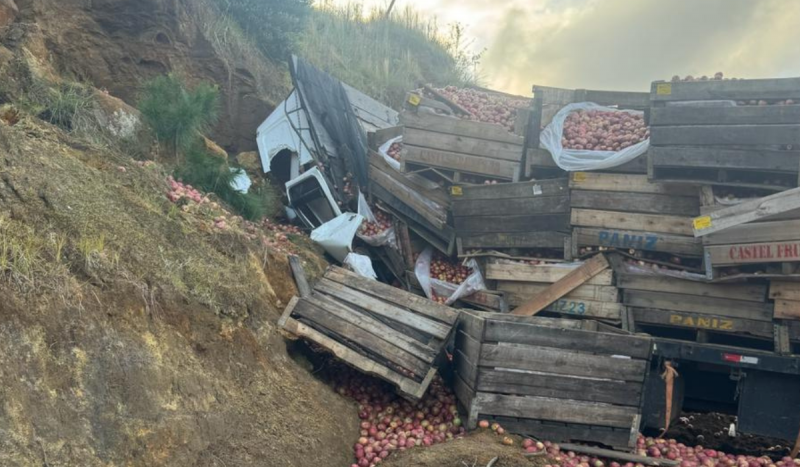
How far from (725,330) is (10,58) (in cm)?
691

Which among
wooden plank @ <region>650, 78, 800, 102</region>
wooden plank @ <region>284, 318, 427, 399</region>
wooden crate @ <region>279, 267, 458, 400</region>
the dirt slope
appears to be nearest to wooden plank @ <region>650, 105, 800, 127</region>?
wooden plank @ <region>650, 78, 800, 102</region>

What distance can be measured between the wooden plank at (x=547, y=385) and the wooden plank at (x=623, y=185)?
2376 millimetres

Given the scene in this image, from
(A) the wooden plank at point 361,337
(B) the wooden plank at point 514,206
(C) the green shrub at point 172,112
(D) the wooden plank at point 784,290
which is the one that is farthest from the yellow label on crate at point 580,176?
(C) the green shrub at point 172,112

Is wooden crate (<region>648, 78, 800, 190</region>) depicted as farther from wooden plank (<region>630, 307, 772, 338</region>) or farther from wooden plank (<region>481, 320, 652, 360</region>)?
wooden plank (<region>481, 320, 652, 360</region>)

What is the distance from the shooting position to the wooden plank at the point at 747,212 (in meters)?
5.05

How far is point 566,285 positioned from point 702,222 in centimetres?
148

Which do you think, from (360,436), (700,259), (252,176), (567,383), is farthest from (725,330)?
(252,176)

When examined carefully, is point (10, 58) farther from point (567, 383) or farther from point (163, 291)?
point (567, 383)

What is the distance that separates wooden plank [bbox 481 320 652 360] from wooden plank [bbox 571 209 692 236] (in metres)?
1.87

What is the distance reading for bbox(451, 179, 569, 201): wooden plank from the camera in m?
6.73

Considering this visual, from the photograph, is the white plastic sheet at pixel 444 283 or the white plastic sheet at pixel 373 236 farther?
the white plastic sheet at pixel 373 236

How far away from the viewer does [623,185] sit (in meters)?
6.31

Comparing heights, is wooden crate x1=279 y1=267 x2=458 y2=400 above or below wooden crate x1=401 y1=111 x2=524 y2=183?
below

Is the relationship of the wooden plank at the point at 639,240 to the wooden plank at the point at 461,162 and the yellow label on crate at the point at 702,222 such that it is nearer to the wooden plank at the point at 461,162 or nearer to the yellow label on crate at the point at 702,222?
the yellow label on crate at the point at 702,222
